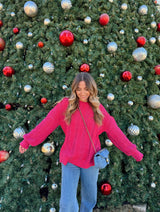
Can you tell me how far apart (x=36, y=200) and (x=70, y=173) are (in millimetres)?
879

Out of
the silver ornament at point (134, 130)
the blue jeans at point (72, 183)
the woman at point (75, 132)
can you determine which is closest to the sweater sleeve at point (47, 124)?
the woman at point (75, 132)

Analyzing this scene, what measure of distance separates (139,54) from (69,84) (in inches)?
42.9

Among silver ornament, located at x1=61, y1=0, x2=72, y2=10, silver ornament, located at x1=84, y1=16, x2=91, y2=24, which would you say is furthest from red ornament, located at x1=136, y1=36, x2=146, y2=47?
silver ornament, located at x1=61, y1=0, x2=72, y2=10

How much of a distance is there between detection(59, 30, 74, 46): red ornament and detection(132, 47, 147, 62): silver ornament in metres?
0.92

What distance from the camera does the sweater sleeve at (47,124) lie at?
5.24 ft

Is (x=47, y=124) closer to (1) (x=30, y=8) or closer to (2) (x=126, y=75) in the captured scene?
(2) (x=126, y=75)

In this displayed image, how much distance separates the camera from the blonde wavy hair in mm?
1479

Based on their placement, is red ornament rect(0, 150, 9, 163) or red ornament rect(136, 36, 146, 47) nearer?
red ornament rect(0, 150, 9, 163)

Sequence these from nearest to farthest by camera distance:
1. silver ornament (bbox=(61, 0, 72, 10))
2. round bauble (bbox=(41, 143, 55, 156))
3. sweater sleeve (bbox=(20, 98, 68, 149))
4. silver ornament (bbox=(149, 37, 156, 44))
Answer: sweater sleeve (bbox=(20, 98, 68, 149)) → round bauble (bbox=(41, 143, 55, 156)) → silver ornament (bbox=(61, 0, 72, 10)) → silver ornament (bbox=(149, 37, 156, 44))

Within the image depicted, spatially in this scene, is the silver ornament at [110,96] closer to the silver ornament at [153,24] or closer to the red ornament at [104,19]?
the red ornament at [104,19]

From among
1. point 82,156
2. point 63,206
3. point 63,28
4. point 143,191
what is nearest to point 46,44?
point 63,28

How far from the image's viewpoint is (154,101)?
7.57ft

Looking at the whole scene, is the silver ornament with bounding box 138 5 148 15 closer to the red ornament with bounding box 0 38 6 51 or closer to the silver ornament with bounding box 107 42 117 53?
the silver ornament with bounding box 107 42 117 53

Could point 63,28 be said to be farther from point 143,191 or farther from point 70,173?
point 143,191
